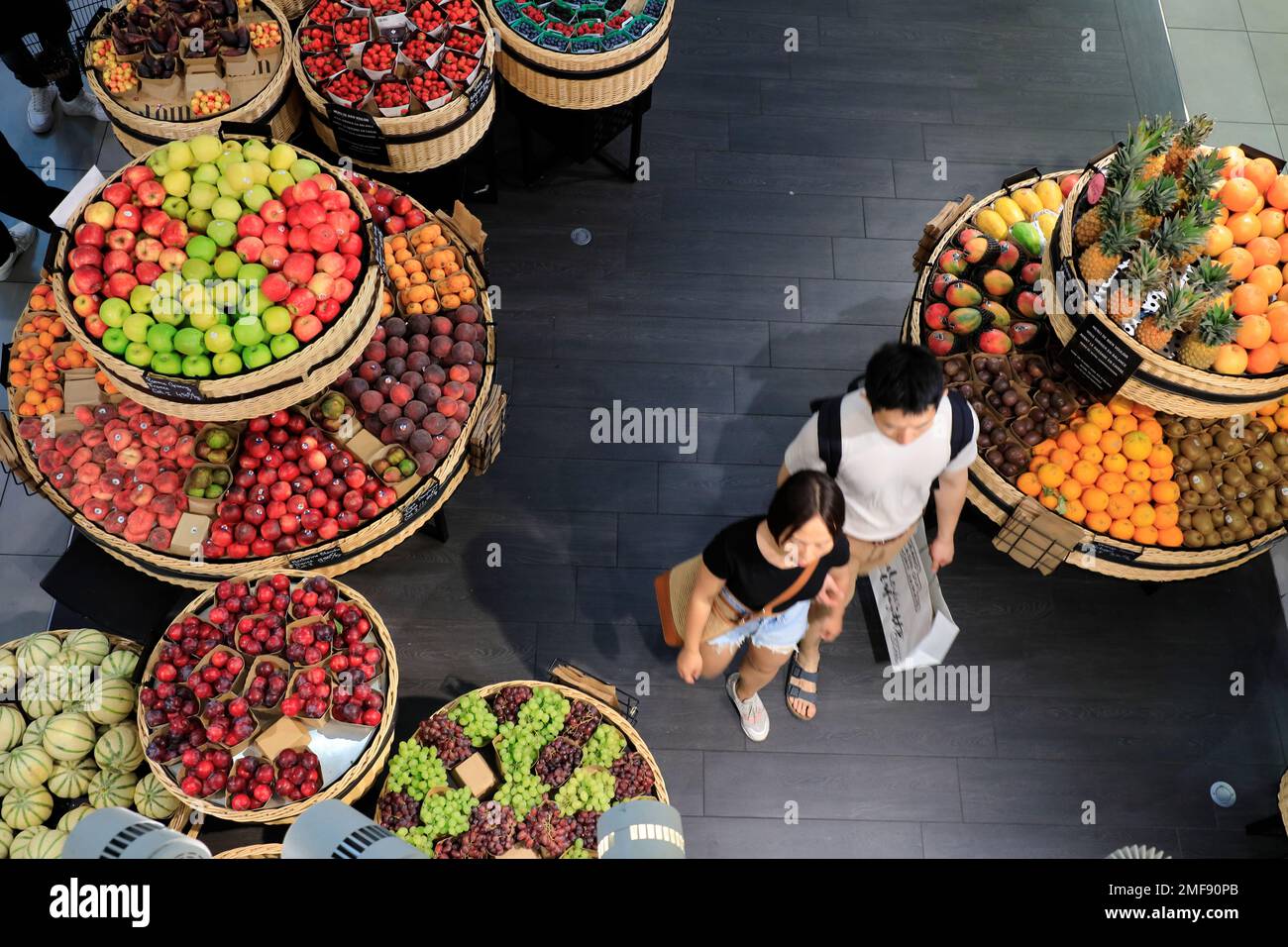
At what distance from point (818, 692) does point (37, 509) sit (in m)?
3.75

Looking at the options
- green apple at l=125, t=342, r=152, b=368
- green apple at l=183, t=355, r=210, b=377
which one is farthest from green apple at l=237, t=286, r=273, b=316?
green apple at l=125, t=342, r=152, b=368

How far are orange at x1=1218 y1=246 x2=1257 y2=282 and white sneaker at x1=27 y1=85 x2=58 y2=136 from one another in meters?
6.09

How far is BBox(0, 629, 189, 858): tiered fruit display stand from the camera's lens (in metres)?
3.44

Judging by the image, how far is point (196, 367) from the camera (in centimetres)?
327

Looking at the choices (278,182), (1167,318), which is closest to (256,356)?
(278,182)

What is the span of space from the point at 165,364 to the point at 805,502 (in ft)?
7.30

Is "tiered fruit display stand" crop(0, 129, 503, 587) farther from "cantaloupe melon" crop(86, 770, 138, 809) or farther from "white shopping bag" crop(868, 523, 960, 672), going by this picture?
"white shopping bag" crop(868, 523, 960, 672)

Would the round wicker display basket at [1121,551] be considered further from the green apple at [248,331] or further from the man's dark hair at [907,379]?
the green apple at [248,331]

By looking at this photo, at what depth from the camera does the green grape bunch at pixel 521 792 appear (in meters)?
3.56

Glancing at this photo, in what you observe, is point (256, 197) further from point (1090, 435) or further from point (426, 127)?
point (1090, 435)

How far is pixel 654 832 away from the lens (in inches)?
53.7

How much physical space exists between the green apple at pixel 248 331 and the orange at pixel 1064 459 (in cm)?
321
